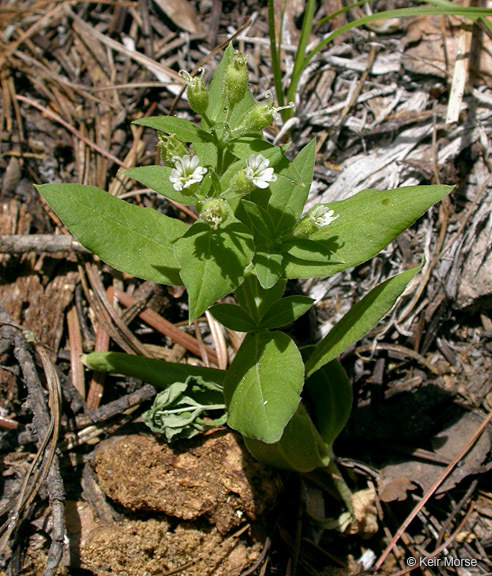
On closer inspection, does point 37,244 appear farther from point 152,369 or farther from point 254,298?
point 254,298

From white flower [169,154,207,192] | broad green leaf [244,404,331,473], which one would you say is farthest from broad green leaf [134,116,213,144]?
broad green leaf [244,404,331,473]

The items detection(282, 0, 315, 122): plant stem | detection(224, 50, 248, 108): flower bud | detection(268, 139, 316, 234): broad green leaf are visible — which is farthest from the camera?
detection(282, 0, 315, 122): plant stem

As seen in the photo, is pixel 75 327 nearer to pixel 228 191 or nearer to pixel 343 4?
pixel 228 191

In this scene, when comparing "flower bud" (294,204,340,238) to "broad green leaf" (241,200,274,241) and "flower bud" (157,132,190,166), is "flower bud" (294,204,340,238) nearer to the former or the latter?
"broad green leaf" (241,200,274,241)

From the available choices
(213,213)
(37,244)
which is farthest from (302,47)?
(37,244)

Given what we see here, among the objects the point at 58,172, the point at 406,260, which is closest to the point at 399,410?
the point at 406,260

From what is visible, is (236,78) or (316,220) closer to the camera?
(236,78)
